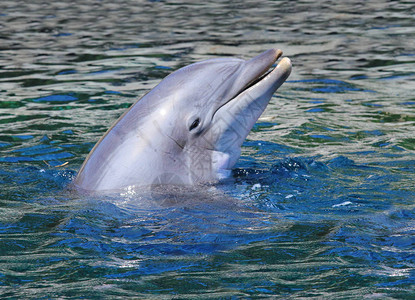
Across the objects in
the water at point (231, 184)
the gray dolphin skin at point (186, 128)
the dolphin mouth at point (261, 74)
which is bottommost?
the water at point (231, 184)

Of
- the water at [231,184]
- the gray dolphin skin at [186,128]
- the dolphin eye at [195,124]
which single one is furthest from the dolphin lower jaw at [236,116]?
the water at [231,184]

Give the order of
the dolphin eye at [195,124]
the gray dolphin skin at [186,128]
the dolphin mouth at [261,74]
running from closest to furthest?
the gray dolphin skin at [186,128] → the dolphin eye at [195,124] → the dolphin mouth at [261,74]

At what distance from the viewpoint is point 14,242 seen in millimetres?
4840

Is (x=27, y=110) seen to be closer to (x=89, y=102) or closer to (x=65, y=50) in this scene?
(x=89, y=102)

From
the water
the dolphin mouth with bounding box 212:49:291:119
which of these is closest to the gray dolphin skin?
the dolphin mouth with bounding box 212:49:291:119

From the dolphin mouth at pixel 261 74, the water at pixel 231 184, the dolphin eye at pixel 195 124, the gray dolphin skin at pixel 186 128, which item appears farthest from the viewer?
the dolphin mouth at pixel 261 74

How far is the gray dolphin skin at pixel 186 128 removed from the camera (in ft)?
18.2

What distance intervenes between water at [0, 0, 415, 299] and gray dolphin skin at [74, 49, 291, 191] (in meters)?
0.19

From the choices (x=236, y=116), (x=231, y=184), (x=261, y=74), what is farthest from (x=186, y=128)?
(x=261, y=74)

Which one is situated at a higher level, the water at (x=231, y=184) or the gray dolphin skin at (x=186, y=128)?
the gray dolphin skin at (x=186, y=128)

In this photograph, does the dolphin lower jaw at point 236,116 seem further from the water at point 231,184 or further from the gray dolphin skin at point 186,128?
the water at point 231,184

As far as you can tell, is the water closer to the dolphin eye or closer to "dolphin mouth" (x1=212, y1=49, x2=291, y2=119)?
the dolphin eye

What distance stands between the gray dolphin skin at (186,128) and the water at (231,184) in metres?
0.19

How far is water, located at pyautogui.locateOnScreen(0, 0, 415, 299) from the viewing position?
13.5ft
